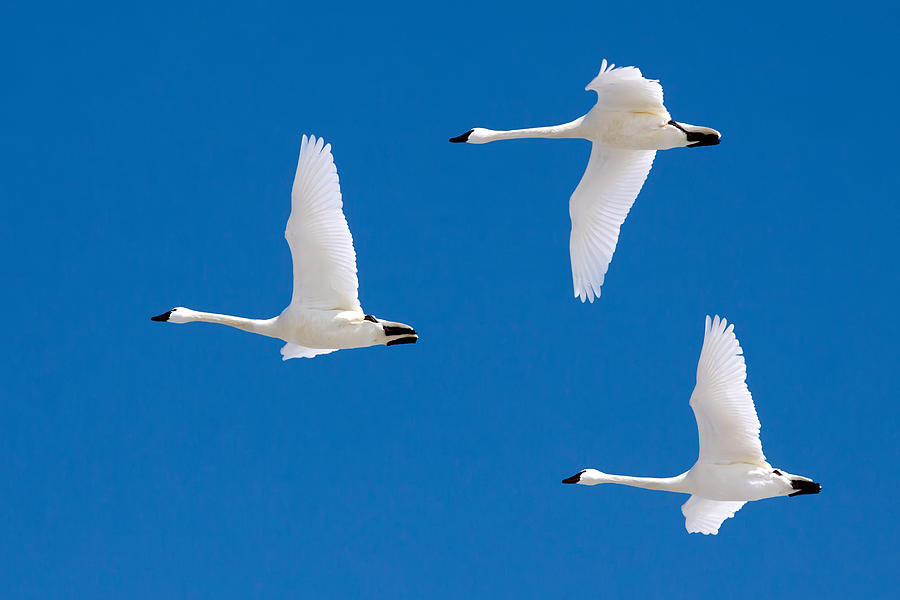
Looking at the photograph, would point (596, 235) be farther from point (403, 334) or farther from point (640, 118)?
point (403, 334)

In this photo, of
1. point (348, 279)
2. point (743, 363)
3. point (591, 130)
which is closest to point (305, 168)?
point (348, 279)

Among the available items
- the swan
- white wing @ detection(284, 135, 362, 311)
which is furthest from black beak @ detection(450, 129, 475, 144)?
white wing @ detection(284, 135, 362, 311)

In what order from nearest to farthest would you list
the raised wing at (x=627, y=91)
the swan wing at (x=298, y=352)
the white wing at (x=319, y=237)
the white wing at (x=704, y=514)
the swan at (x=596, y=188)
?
the white wing at (x=319, y=237) → the raised wing at (x=627, y=91) → the swan wing at (x=298, y=352) → the swan at (x=596, y=188) → the white wing at (x=704, y=514)

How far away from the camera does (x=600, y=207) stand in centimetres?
3162

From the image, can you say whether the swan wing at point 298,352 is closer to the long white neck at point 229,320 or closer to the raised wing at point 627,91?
the long white neck at point 229,320

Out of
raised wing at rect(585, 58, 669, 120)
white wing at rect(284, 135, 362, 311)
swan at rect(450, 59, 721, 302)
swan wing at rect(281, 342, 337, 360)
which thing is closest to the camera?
white wing at rect(284, 135, 362, 311)

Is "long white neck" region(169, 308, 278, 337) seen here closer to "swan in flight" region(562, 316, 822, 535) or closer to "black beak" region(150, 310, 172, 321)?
"black beak" region(150, 310, 172, 321)

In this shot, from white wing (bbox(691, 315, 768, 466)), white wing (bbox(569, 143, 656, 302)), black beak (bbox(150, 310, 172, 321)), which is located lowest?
white wing (bbox(691, 315, 768, 466))

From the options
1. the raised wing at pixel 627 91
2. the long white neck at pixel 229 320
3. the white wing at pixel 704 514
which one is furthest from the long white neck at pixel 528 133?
the white wing at pixel 704 514

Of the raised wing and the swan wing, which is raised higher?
the raised wing

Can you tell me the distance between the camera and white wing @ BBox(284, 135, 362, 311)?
27016mm

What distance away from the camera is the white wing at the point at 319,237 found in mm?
27016

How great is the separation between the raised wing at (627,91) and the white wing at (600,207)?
1900 mm

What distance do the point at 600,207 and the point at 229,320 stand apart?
6863 mm
